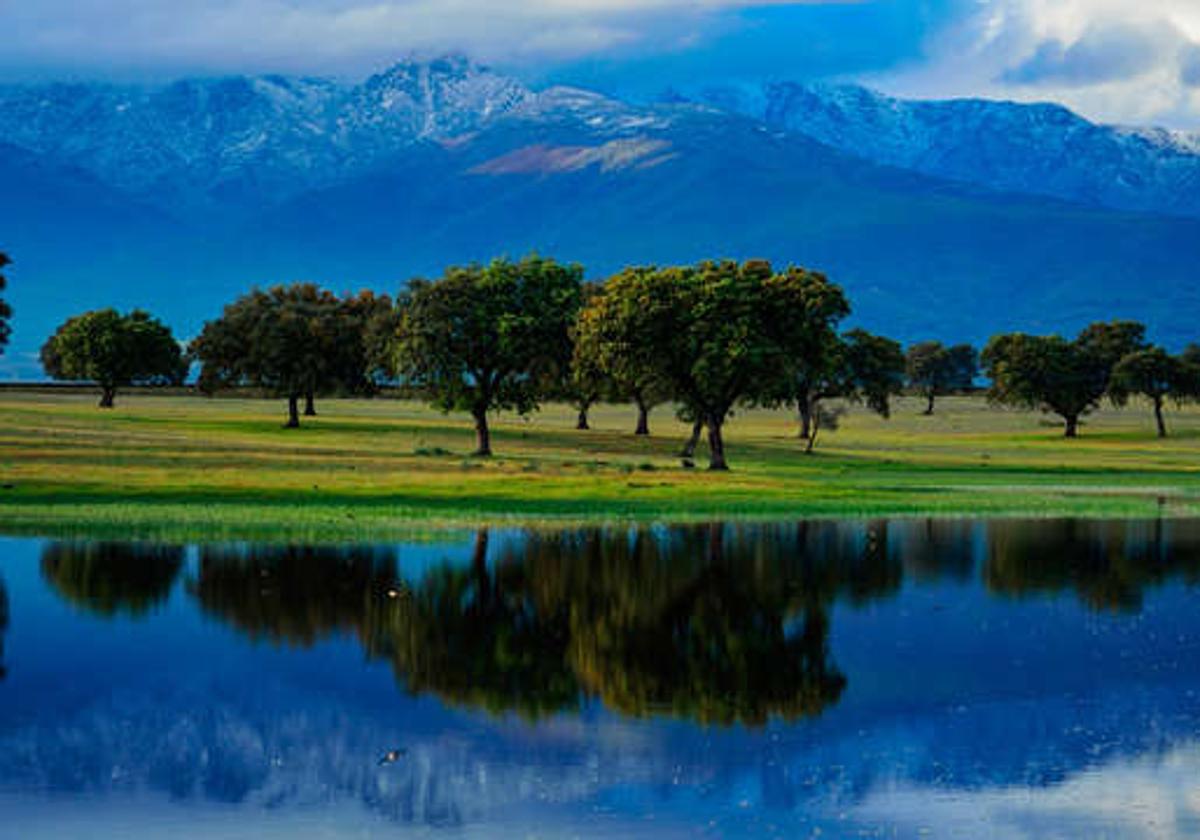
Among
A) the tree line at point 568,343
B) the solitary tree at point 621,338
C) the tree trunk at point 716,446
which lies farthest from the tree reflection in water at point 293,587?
the tree line at point 568,343

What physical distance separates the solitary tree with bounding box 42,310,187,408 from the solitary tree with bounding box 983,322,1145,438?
71.2 metres

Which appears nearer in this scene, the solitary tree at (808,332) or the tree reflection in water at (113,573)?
the tree reflection in water at (113,573)

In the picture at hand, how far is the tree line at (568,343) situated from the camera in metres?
87.7

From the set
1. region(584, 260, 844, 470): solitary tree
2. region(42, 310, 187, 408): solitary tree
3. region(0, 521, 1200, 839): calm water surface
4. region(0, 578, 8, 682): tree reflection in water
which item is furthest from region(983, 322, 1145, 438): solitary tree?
region(0, 578, 8, 682): tree reflection in water

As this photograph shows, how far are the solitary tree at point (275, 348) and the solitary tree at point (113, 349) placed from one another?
24.8m

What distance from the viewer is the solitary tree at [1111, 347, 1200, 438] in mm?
147625

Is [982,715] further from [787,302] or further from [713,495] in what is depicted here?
[787,302]

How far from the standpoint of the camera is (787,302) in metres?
90.9

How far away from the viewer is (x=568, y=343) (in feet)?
326

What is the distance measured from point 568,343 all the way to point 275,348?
2636 cm

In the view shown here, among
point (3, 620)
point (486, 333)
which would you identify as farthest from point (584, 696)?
point (486, 333)

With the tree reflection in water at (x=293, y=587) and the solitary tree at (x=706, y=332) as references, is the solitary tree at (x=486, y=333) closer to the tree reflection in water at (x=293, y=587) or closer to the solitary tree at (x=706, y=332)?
the solitary tree at (x=706, y=332)

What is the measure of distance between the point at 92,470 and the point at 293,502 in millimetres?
14765

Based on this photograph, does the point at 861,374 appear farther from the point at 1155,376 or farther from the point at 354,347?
the point at 1155,376
